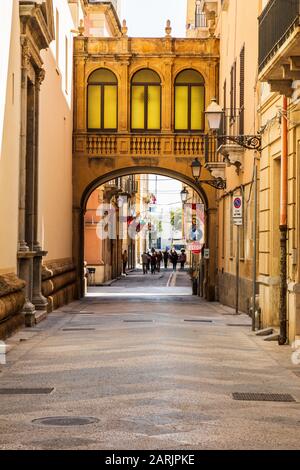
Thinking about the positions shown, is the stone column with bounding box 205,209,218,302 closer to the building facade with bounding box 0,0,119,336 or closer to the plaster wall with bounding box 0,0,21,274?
the building facade with bounding box 0,0,119,336

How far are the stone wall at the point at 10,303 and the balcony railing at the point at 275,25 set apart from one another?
5.74 meters

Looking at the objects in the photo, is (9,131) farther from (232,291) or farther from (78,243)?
(78,243)

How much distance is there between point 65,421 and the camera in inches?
386

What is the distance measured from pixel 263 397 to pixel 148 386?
1295mm

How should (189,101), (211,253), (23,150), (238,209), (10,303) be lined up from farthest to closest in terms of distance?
(189,101)
(211,253)
(238,209)
(23,150)
(10,303)

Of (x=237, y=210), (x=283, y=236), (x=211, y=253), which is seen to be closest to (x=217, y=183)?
(x=211, y=253)

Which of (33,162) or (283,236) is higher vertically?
(33,162)

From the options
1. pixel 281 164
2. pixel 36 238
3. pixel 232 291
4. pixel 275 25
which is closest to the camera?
pixel 275 25

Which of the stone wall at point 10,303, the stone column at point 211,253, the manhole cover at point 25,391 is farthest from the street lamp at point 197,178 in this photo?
the manhole cover at point 25,391

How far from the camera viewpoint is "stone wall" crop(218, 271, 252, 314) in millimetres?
26900

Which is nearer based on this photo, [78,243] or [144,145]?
[78,243]
